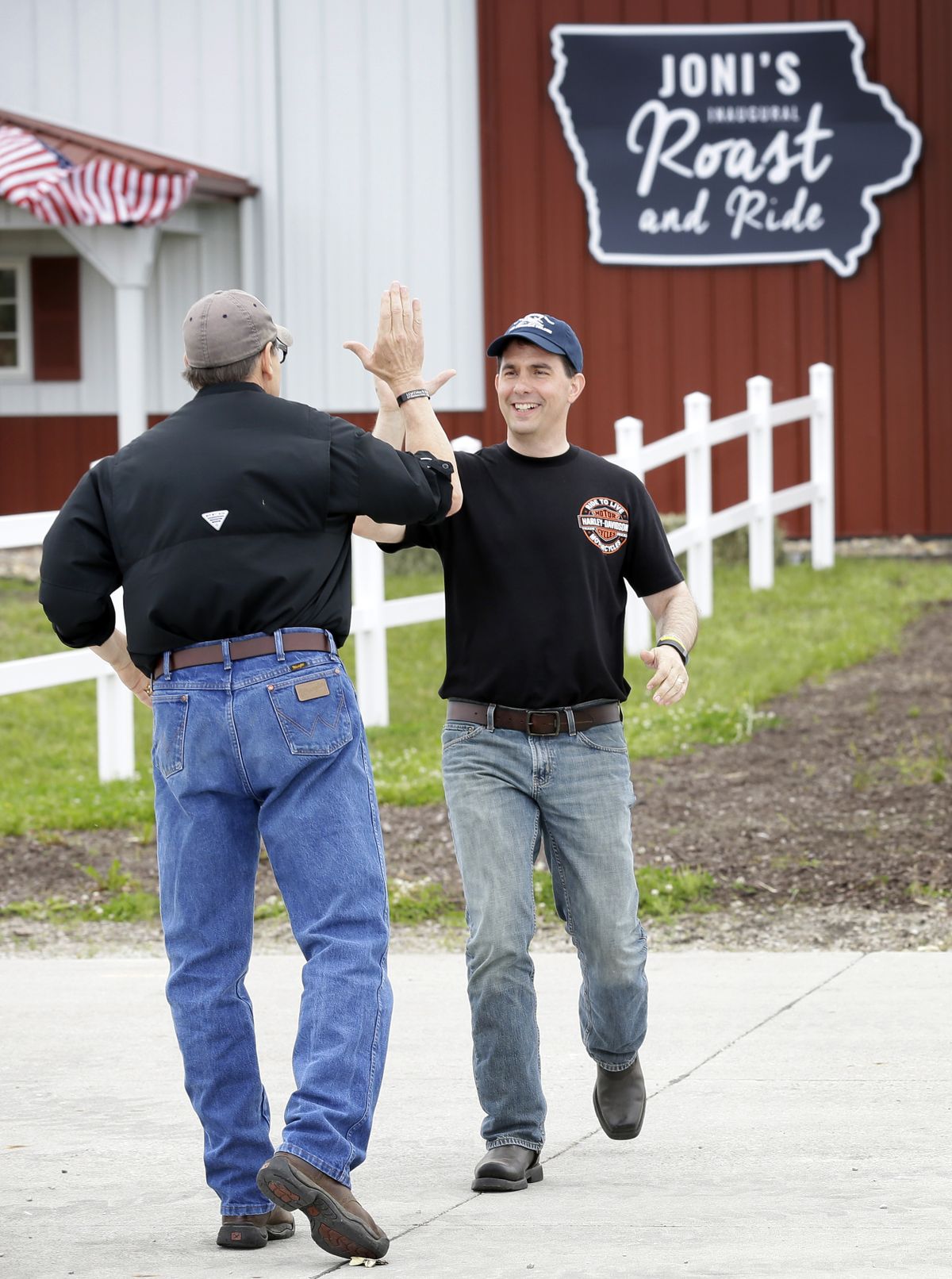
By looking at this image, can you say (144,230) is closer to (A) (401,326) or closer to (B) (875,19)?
(B) (875,19)

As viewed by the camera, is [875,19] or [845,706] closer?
[845,706]

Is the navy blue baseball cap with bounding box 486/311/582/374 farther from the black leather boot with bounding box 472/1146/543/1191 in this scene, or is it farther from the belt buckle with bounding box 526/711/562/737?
the black leather boot with bounding box 472/1146/543/1191

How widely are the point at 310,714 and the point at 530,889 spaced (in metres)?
0.82

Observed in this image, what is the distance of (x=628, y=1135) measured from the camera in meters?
4.64

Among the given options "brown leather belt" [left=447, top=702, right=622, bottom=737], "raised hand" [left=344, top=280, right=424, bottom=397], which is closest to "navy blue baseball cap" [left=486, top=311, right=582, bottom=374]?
"raised hand" [left=344, top=280, right=424, bottom=397]

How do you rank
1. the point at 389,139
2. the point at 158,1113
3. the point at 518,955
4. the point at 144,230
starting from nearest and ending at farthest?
the point at 518,955
the point at 158,1113
the point at 144,230
the point at 389,139

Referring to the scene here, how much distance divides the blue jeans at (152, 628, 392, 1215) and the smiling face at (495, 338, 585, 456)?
892 mm

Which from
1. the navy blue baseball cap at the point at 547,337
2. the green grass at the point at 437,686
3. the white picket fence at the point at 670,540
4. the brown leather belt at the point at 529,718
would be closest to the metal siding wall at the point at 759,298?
the white picket fence at the point at 670,540

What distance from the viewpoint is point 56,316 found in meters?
17.7

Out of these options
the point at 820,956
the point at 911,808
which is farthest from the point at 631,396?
the point at 820,956

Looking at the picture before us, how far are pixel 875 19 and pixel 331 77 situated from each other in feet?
15.1

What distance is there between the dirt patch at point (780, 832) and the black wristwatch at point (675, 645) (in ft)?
8.84

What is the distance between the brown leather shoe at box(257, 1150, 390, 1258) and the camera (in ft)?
12.4

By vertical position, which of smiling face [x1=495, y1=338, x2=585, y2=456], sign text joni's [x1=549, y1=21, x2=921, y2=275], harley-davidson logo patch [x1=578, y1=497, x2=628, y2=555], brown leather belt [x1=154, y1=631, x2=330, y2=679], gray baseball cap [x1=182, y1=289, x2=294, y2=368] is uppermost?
sign text joni's [x1=549, y1=21, x2=921, y2=275]
